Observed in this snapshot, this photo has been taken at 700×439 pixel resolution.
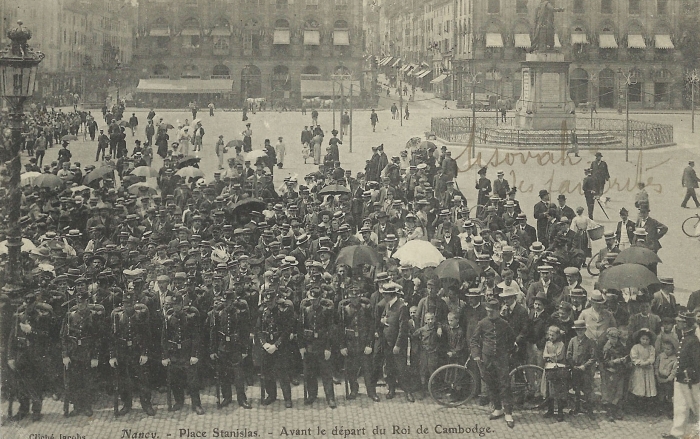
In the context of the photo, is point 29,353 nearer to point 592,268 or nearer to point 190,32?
point 592,268

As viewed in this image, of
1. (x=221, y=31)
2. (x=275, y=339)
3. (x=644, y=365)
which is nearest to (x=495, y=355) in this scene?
(x=644, y=365)

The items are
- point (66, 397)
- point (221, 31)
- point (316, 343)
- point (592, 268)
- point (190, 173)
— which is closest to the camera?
point (66, 397)

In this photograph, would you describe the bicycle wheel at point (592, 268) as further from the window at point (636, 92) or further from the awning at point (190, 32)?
the window at point (636, 92)

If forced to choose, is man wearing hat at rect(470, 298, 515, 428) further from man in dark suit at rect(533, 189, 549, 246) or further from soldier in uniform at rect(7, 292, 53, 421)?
man in dark suit at rect(533, 189, 549, 246)

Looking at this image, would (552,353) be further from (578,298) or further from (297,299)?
(297,299)

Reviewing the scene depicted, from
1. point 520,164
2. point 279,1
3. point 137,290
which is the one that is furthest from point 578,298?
point 279,1

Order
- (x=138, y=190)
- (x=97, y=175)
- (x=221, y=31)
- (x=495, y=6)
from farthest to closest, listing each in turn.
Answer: (x=495, y=6) < (x=221, y=31) < (x=97, y=175) < (x=138, y=190)
